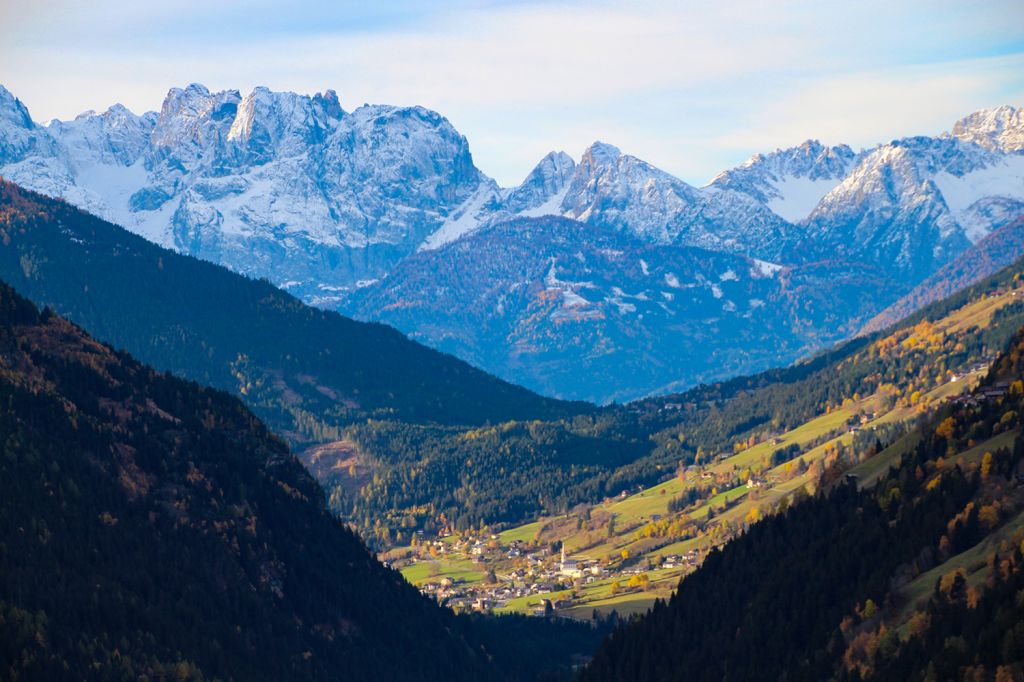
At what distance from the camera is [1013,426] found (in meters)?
176

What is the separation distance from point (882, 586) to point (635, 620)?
52.8 metres

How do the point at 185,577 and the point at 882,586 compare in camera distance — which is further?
the point at 185,577

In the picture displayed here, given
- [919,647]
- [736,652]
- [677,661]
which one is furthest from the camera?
[677,661]

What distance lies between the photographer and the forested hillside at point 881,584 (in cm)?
13138

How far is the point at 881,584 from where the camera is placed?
154 m

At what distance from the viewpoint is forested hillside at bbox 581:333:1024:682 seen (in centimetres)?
13138

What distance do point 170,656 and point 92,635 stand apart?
30.3 ft

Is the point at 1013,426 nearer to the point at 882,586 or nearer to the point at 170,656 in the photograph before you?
the point at 882,586

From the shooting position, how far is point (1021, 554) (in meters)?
135

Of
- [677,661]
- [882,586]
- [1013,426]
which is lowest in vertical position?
[677,661]

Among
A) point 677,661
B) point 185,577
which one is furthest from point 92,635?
point 677,661

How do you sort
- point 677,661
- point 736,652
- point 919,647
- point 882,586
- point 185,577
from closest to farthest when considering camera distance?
point 919,647
point 882,586
point 736,652
point 677,661
point 185,577

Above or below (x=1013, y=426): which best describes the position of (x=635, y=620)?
below

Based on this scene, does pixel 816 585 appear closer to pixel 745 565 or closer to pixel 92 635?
pixel 745 565
